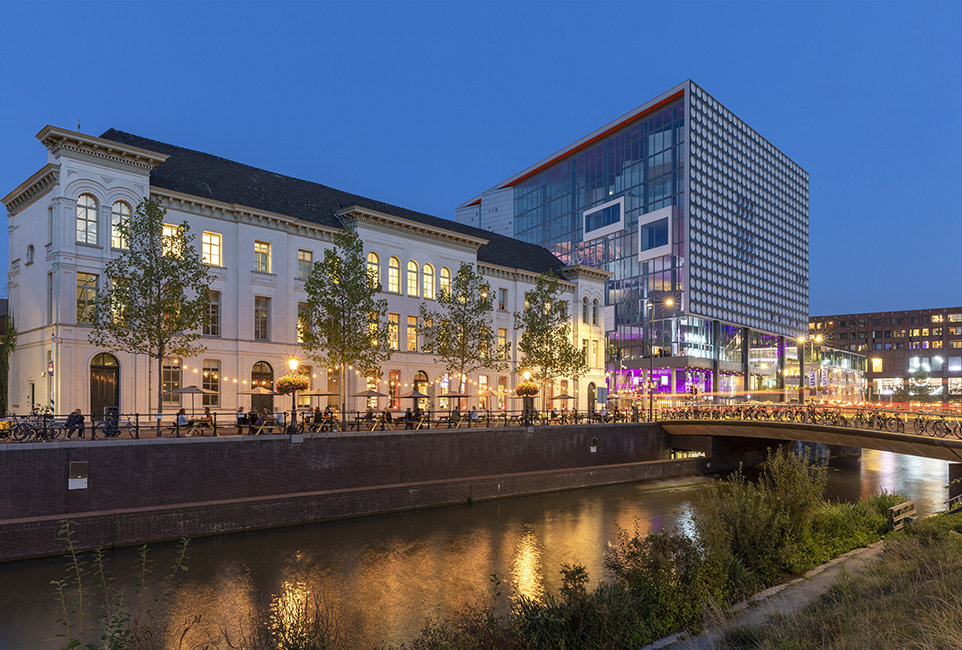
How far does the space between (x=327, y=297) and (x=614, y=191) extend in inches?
2804

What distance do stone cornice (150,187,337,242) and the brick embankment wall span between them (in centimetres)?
1555

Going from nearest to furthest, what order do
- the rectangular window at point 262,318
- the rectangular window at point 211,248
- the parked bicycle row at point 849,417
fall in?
the parked bicycle row at point 849,417, the rectangular window at point 211,248, the rectangular window at point 262,318

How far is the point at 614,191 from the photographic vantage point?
102 metres

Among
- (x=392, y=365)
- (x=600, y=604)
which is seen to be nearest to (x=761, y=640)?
(x=600, y=604)

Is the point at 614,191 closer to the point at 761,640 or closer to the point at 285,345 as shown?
the point at 285,345

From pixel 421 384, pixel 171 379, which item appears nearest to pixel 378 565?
pixel 171 379

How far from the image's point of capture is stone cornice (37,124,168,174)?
33.2 m

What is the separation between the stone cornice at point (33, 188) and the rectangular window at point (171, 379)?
1096cm

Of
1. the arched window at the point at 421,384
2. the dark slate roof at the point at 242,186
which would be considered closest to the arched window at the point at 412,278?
the dark slate roof at the point at 242,186

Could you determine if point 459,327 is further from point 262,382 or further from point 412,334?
point 262,382

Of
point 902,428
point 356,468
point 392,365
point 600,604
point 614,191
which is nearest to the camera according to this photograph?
point 600,604

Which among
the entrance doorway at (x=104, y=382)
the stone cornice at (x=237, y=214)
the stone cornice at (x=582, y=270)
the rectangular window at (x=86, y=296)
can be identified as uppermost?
the stone cornice at (x=237, y=214)

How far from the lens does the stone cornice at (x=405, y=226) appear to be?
46344 millimetres

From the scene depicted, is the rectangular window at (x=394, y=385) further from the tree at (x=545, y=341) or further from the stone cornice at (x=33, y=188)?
the stone cornice at (x=33, y=188)
